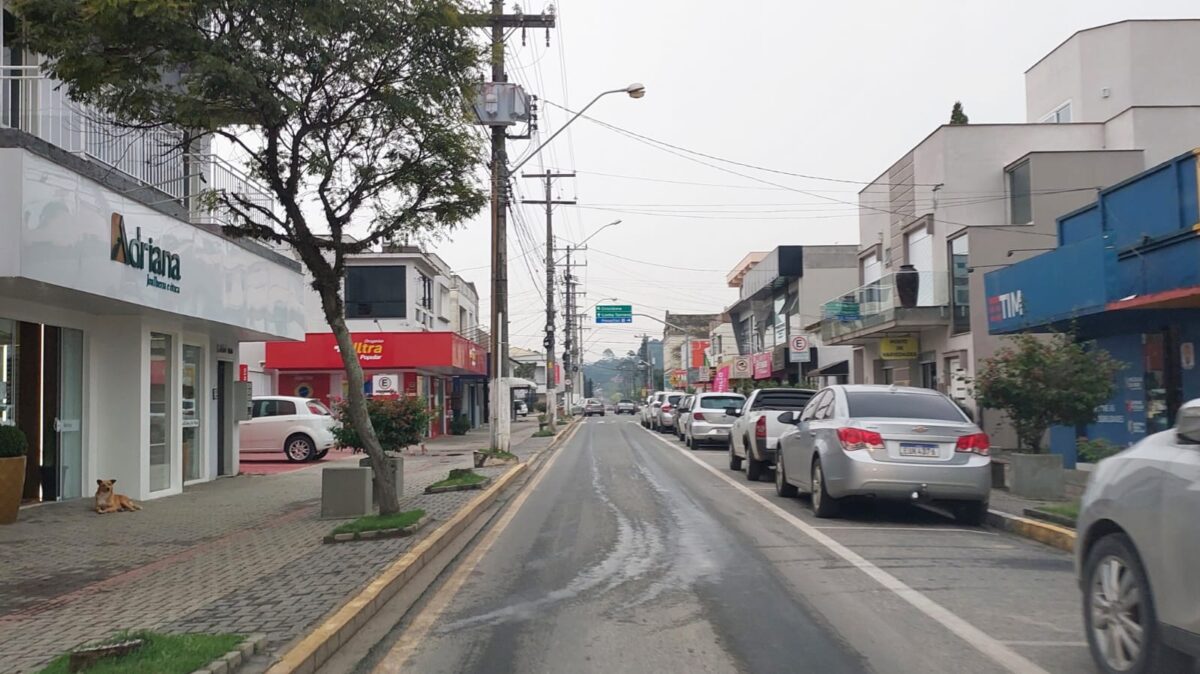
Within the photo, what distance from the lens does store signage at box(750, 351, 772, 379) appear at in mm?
49234

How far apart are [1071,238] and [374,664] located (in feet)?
52.8

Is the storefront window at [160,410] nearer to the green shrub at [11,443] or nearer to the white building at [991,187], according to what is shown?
the green shrub at [11,443]

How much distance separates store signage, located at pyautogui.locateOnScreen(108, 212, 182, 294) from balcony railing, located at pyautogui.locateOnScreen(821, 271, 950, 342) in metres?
19.9

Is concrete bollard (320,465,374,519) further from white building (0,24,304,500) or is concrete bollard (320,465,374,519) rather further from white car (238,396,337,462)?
white car (238,396,337,462)

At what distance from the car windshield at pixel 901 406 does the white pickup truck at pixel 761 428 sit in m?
4.21

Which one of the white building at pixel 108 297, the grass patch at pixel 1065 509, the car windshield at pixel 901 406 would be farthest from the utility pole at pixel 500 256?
the grass patch at pixel 1065 509

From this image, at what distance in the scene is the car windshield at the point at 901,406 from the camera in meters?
12.0

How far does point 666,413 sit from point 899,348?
556 inches

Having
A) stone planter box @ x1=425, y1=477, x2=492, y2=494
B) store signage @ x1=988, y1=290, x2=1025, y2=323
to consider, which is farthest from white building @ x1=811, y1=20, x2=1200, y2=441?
stone planter box @ x1=425, y1=477, x2=492, y2=494

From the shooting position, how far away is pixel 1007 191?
28.0m

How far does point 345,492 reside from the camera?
508 inches

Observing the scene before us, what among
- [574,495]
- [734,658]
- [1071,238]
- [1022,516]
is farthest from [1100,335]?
[734,658]

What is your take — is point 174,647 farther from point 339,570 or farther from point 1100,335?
point 1100,335

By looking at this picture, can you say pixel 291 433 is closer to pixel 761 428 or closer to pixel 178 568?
pixel 761 428
